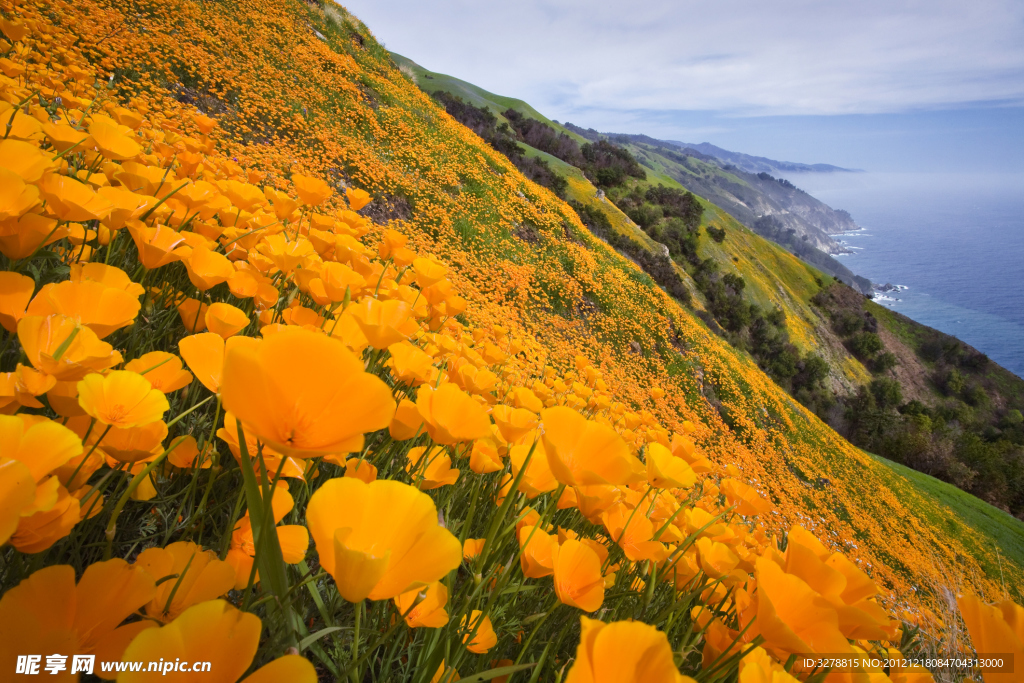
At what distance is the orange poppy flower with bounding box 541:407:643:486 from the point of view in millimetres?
781

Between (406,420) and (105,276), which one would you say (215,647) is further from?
(105,276)

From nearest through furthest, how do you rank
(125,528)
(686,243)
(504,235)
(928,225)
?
1. (125,528)
2. (504,235)
3. (686,243)
4. (928,225)

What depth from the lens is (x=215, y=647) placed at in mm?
424

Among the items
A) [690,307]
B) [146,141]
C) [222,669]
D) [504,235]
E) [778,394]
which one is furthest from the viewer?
[690,307]

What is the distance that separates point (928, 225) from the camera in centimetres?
19925

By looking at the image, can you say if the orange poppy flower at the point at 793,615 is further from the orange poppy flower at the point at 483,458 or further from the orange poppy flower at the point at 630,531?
the orange poppy flower at the point at 483,458

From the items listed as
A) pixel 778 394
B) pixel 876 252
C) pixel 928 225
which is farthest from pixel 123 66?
pixel 928 225

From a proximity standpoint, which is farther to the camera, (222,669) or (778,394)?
(778,394)

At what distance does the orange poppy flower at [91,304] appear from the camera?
74cm

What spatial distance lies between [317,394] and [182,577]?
29cm

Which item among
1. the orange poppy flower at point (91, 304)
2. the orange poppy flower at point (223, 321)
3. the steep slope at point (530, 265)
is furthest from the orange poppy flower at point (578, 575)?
the steep slope at point (530, 265)

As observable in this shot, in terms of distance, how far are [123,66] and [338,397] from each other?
732cm

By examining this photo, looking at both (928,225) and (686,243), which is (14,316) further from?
(928,225)

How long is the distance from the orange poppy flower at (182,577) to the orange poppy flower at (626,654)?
44 centimetres
